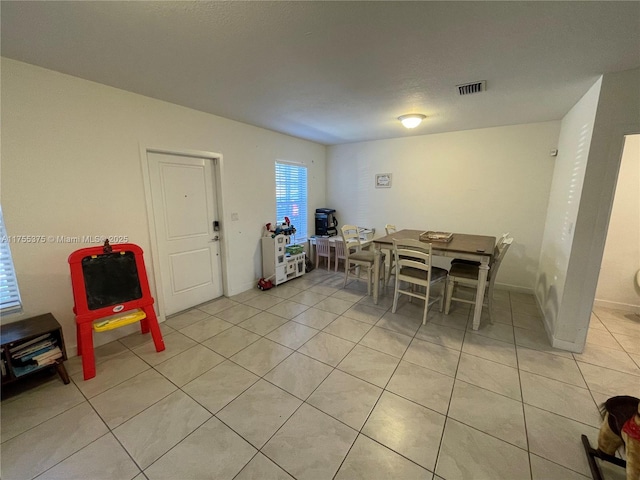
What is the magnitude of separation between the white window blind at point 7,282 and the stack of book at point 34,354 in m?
0.36

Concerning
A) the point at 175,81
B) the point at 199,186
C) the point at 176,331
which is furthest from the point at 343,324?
the point at 175,81

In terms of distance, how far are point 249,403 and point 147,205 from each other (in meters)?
2.26

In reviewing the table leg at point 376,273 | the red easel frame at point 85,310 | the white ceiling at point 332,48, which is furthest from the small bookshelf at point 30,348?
the table leg at point 376,273

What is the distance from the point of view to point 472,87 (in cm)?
232

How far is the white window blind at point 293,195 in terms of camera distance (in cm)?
447

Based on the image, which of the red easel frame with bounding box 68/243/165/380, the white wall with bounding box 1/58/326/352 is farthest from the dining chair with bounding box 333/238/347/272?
the red easel frame with bounding box 68/243/165/380

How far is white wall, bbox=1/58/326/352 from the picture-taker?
195 centimetres

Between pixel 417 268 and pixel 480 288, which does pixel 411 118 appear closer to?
pixel 417 268

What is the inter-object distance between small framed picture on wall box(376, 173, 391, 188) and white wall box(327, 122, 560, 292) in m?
0.08

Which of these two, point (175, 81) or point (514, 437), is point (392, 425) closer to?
point (514, 437)

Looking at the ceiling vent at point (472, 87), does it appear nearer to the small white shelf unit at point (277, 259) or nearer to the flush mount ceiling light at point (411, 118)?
the flush mount ceiling light at point (411, 118)

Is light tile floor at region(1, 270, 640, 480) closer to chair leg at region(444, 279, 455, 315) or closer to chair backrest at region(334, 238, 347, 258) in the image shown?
chair leg at region(444, 279, 455, 315)

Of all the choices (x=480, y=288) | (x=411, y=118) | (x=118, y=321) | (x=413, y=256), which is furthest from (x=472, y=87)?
(x=118, y=321)

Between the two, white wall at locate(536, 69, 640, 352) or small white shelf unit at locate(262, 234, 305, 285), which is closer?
white wall at locate(536, 69, 640, 352)
